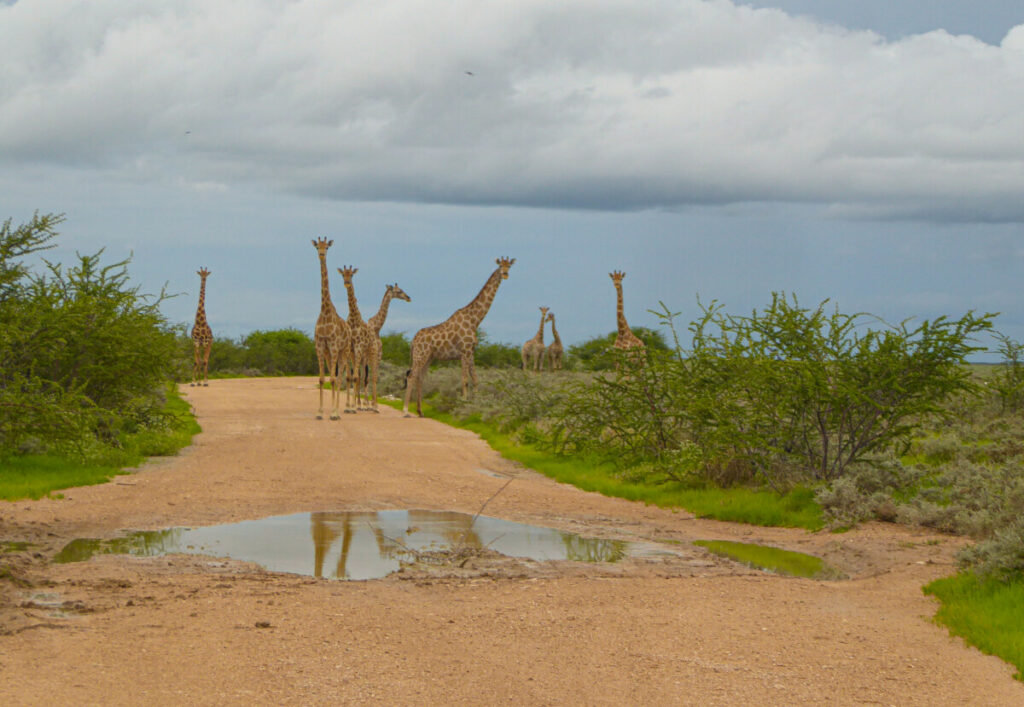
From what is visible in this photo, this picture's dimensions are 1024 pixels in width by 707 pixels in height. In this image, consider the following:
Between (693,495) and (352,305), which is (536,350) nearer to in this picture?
(352,305)

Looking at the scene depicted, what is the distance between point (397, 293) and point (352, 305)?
6.11 feet

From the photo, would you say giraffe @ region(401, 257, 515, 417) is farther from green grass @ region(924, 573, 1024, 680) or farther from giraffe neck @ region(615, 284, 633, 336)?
green grass @ region(924, 573, 1024, 680)

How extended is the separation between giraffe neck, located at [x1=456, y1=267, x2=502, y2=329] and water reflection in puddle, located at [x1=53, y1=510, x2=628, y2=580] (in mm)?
17168

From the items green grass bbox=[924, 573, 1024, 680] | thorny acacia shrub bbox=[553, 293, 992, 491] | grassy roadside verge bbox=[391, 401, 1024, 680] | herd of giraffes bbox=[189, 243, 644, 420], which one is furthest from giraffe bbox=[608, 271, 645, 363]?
green grass bbox=[924, 573, 1024, 680]

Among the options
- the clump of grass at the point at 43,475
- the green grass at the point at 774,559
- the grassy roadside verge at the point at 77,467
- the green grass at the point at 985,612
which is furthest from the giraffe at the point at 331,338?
the green grass at the point at 985,612

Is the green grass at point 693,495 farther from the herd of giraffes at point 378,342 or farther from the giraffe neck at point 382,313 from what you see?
the giraffe neck at point 382,313

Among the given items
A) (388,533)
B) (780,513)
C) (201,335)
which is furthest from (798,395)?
(201,335)

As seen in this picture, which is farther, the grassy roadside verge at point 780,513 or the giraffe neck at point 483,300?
the giraffe neck at point 483,300

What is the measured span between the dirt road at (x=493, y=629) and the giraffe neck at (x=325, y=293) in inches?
593

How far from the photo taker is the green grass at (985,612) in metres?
7.32

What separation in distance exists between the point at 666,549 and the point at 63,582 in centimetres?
587

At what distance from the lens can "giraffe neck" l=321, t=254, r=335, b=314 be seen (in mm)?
27603

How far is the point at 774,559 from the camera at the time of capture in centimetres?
1084

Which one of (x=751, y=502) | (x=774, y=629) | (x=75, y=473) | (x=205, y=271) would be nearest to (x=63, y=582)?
(x=774, y=629)
